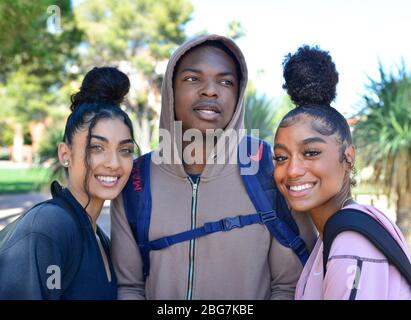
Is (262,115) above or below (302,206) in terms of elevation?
above

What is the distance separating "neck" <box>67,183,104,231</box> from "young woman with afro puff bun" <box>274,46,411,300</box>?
91cm

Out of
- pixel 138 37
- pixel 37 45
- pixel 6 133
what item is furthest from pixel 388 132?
pixel 6 133

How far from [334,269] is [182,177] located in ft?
3.39

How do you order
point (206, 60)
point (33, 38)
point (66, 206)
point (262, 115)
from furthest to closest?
1. point (33, 38)
2. point (262, 115)
3. point (206, 60)
4. point (66, 206)

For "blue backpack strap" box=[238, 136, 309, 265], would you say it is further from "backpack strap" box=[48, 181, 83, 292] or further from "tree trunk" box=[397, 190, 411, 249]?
"tree trunk" box=[397, 190, 411, 249]

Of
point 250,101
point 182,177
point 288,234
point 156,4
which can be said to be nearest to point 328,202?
point 288,234

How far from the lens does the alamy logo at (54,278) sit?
185 centimetres

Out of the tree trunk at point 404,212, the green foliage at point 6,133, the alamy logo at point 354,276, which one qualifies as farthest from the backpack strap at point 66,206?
the green foliage at point 6,133

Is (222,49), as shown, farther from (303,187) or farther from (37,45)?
(37,45)

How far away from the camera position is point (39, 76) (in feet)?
47.5

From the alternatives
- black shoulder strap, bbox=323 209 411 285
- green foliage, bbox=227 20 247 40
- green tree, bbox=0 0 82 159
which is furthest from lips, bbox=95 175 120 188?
green foliage, bbox=227 20 247 40

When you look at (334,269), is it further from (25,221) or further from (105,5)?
(105,5)

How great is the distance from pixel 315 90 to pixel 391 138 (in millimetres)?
5505

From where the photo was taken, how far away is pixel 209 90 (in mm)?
2416
